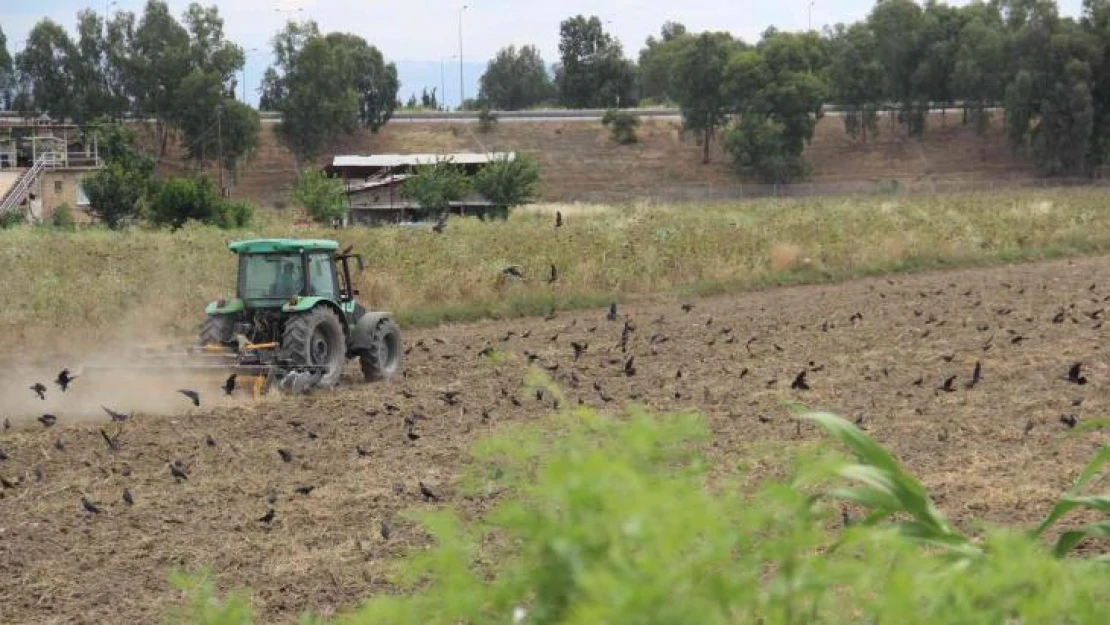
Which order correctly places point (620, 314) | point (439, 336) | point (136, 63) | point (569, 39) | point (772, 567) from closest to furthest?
point (772, 567) → point (439, 336) → point (620, 314) → point (136, 63) → point (569, 39)

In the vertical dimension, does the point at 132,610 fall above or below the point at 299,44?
below

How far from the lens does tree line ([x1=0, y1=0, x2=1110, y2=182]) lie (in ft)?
247

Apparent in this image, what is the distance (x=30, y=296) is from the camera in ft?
77.3

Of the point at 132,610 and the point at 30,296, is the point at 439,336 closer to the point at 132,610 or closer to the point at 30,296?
the point at 30,296

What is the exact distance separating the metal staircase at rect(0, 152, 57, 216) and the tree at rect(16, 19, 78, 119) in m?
18.2

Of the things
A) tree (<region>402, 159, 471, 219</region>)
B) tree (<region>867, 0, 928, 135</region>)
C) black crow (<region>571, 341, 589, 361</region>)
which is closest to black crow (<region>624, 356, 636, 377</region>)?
black crow (<region>571, 341, 589, 361</region>)


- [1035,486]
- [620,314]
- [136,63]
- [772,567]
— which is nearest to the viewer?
[772,567]

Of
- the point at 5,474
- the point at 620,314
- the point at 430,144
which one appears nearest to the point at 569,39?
the point at 430,144

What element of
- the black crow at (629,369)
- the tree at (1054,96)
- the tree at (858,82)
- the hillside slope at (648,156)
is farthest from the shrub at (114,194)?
the tree at (858,82)

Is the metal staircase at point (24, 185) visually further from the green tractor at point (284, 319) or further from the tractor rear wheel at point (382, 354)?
the green tractor at point (284, 319)

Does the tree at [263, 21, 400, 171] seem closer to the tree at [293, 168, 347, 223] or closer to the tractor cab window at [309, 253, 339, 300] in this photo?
the tree at [293, 168, 347, 223]

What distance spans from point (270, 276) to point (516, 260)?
39.8 ft

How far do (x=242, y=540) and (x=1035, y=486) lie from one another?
5809 millimetres

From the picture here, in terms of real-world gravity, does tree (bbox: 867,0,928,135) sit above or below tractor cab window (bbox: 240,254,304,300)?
above
